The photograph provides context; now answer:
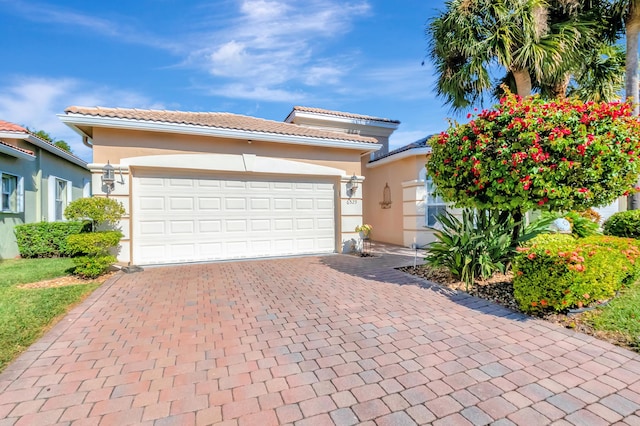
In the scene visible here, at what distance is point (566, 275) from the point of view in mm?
3998

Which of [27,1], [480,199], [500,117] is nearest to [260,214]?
[480,199]

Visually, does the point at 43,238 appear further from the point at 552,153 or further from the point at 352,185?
the point at 552,153

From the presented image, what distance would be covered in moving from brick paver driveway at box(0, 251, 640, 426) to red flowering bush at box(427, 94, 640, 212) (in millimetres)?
2068

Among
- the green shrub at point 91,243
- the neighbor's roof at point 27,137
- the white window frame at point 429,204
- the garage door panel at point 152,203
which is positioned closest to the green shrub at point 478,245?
the white window frame at point 429,204

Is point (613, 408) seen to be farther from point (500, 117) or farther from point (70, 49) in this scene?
point (70, 49)

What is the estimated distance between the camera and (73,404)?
248 centimetres

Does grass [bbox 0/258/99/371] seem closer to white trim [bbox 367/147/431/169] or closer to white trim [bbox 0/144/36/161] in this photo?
white trim [bbox 0/144/36/161]

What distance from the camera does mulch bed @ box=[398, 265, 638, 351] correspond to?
11.9 feet

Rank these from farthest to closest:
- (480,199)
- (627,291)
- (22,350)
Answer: (480,199), (627,291), (22,350)

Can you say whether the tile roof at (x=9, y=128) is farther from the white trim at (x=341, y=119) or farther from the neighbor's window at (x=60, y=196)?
the white trim at (x=341, y=119)

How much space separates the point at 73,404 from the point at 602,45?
51.8 feet

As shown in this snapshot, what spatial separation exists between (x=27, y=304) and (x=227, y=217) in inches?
184

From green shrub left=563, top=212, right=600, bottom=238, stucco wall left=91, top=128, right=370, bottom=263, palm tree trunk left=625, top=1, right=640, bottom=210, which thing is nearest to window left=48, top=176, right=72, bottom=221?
stucco wall left=91, top=128, right=370, bottom=263

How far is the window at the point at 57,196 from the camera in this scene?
11869 mm
